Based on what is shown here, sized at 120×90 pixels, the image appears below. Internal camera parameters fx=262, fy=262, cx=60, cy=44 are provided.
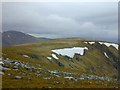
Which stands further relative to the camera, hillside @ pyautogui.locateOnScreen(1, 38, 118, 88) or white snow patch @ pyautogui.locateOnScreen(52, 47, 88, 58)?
white snow patch @ pyautogui.locateOnScreen(52, 47, 88, 58)

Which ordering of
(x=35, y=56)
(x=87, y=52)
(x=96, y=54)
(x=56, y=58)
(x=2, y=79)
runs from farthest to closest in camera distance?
(x=96, y=54), (x=87, y=52), (x=56, y=58), (x=35, y=56), (x=2, y=79)

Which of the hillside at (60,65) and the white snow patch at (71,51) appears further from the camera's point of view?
the white snow patch at (71,51)

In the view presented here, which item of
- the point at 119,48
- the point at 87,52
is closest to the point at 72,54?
the point at 87,52

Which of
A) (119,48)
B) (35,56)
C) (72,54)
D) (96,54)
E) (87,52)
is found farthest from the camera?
(119,48)

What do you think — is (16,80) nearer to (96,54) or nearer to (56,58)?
(56,58)

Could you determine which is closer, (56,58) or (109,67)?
(56,58)

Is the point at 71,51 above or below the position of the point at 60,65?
above

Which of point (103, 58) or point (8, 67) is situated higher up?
point (8, 67)

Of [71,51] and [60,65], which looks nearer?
[60,65]
